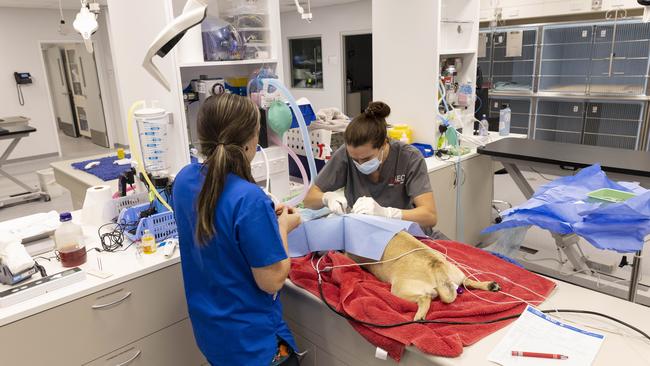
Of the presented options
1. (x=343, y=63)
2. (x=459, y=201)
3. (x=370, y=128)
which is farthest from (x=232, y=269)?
(x=343, y=63)

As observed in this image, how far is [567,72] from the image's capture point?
4.91m

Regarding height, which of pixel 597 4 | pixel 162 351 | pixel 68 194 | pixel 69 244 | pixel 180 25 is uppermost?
pixel 597 4

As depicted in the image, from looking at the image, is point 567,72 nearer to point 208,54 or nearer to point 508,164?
point 508,164

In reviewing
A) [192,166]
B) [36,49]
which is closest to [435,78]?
[192,166]

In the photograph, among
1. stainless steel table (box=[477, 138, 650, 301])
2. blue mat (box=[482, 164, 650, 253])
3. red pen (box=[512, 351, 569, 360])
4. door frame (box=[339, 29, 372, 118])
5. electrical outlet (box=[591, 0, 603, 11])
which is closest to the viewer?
red pen (box=[512, 351, 569, 360])

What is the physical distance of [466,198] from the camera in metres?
3.17

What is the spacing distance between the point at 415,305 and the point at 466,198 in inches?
77.9

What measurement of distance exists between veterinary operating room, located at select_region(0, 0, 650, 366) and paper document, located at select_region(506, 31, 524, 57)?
75 centimetres

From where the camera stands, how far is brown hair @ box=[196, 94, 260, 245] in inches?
45.4

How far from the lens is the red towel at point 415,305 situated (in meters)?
1.23

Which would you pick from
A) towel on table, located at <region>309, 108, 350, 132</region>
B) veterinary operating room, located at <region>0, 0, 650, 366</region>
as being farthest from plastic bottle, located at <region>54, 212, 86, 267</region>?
towel on table, located at <region>309, 108, 350, 132</region>

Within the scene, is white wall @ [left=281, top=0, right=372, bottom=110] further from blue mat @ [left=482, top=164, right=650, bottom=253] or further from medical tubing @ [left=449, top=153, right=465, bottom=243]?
blue mat @ [left=482, top=164, right=650, bottom=253]

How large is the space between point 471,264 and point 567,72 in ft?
14.0

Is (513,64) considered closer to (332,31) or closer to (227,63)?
(332,31)
